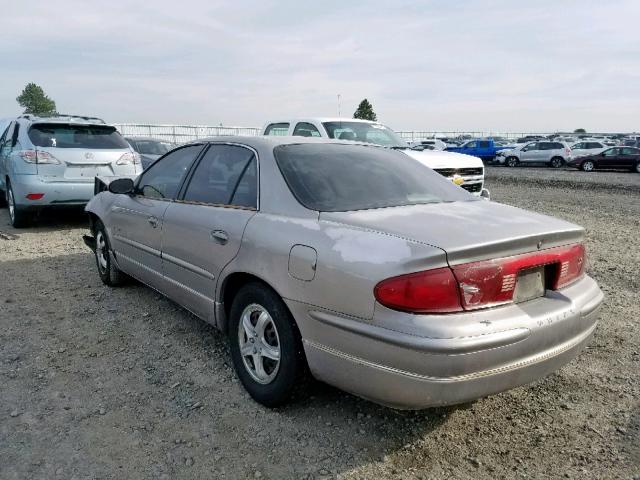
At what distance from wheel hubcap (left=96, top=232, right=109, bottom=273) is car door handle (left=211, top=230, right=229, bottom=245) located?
239cm

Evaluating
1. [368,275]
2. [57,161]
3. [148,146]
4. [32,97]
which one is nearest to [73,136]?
[57,161]

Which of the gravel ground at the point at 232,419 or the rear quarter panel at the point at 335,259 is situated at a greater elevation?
the rear quarter panel at the point at 335,259

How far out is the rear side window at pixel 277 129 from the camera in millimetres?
9414

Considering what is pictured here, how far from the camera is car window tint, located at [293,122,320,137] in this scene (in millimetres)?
8750

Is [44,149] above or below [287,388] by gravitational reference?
above

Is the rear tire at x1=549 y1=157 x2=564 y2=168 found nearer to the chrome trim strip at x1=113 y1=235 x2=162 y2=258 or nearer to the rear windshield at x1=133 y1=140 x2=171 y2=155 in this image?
the rear windshield at x1=133 y1=140 x2=171 y2=155

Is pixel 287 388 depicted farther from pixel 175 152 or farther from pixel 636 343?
pixel 636 343

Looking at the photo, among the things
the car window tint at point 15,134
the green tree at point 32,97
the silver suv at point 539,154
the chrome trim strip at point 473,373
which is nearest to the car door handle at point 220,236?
the chrome trim strip at point 473,373

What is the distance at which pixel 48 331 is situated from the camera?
403 cm

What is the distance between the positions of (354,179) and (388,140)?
6.25 meters

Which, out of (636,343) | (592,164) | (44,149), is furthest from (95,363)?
(592,164)

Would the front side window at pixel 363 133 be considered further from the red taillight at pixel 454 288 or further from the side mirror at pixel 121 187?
the red taillight at pixel 454 288

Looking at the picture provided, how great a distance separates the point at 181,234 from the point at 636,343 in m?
3.39

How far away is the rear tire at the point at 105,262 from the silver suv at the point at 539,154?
27.0 metres
